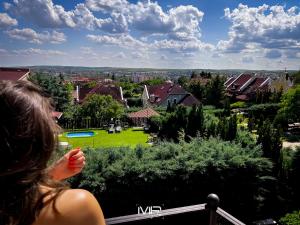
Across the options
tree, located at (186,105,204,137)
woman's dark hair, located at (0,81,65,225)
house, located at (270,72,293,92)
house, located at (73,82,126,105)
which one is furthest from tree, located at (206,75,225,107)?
woman's dark hair, located at (0,81,65,225)

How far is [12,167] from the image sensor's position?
0.95m

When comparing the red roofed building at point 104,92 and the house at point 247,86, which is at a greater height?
the house at point 247,86

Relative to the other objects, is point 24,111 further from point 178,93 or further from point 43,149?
point 178,93

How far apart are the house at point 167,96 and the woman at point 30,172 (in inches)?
1655

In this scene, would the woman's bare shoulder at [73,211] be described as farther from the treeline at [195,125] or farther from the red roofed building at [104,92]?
the red roofed building at [104,92]

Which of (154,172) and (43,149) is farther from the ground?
(43,149)

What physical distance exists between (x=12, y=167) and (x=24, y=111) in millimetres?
164

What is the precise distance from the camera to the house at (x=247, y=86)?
51.0 meters

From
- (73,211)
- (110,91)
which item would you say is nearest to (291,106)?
(110,91)

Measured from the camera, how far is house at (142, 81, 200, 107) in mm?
44250

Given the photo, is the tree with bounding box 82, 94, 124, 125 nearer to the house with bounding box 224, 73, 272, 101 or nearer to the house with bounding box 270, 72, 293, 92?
the house with bounding box 224, 73, 272, 101

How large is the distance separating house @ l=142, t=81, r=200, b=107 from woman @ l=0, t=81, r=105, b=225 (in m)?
42.0

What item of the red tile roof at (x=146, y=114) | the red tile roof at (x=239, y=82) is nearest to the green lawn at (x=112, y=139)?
the red tile roof at (x=146, y=114)

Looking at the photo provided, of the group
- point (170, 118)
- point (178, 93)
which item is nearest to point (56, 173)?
point (170, 118)
